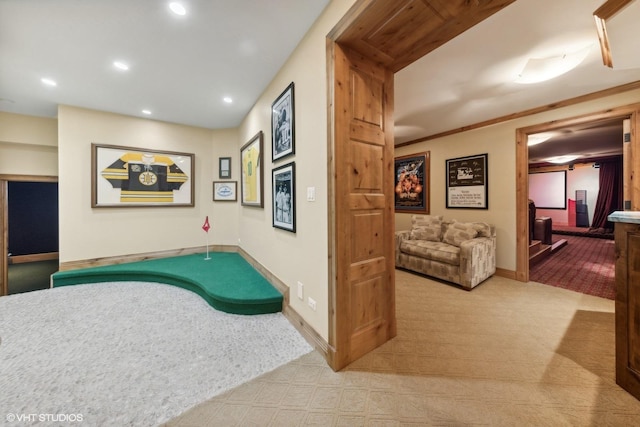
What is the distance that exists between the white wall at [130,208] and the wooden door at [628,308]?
4842 millimetres

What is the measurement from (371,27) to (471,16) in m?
0.62

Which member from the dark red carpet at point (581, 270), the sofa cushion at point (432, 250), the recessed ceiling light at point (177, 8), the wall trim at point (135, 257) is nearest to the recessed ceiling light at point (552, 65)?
the sofa cushion at point (432, 250)

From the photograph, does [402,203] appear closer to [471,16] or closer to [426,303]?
[426,303]

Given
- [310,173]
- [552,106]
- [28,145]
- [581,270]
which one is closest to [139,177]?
[28,145]

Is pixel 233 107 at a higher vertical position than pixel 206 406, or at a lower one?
higher

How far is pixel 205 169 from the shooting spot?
4.61 m

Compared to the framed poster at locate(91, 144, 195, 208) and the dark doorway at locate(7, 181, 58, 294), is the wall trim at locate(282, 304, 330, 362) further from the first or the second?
the dark doorway at locate(7, 181, 58, 294)

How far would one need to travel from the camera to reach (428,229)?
4.21m

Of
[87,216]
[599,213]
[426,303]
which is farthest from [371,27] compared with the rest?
[599,213]

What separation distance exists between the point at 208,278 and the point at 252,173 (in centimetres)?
162

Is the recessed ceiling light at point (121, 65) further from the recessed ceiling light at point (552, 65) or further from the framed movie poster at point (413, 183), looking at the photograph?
the framed movie poster at point (413, 183)

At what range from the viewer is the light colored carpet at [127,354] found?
1.46 m

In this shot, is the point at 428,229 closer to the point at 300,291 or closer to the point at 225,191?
the point at 300,291

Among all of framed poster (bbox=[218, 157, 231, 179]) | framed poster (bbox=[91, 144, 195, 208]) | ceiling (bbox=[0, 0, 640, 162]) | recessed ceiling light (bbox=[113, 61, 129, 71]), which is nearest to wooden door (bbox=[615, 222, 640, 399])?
ceiling (bbox=[0, 0, 640, 162])
